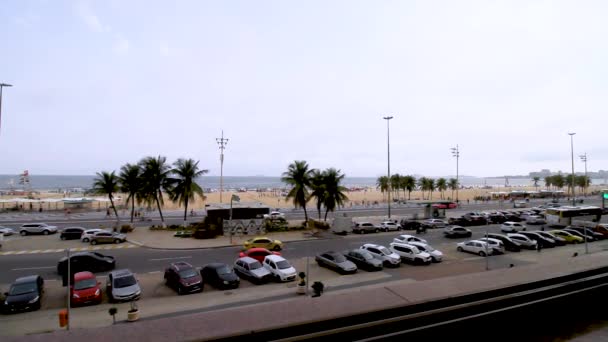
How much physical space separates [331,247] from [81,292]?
21.5 metres

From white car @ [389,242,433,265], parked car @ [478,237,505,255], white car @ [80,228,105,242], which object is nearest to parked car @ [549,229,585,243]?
parked car @ [478,237,505,255]

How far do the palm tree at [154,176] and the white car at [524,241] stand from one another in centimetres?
4200

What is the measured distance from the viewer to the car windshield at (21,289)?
56.6ft

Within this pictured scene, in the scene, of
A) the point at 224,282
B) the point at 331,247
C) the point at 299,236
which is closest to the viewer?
the point at 224,282

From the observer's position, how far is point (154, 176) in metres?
46.7

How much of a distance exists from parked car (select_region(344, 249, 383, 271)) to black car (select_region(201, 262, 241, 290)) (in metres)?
9.18

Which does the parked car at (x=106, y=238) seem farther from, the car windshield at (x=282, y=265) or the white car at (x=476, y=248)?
the white car at (x=476, y=248)

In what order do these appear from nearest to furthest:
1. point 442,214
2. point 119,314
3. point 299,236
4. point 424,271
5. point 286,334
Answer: point 286,334 → point 119,314 → point 424,271 → point 299,236 → point 442,214

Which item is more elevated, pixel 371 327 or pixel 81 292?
pixel 371 327

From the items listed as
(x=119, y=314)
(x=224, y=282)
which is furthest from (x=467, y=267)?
(x=119, y=314)

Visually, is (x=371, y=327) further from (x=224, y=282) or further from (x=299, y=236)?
(x=299, y=236)

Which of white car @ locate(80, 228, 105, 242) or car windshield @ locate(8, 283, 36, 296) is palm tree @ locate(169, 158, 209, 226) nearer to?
white car @ locate(80, 228, 105, 242)

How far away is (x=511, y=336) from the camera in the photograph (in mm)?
3725

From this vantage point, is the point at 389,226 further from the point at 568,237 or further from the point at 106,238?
the point at 106,238
